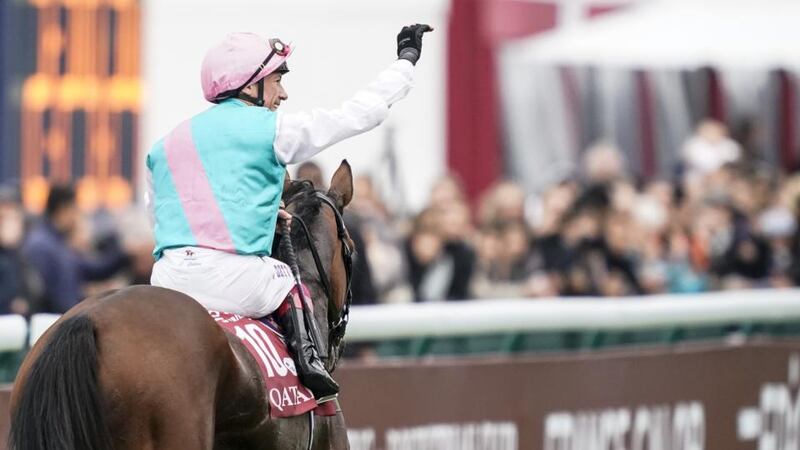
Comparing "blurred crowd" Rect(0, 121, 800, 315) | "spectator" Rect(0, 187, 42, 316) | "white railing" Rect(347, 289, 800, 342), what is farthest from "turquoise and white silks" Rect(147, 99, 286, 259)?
"spectator" Rect(0, 187, 42, 316)

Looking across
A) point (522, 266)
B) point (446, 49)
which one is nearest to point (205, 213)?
point (522, 266)

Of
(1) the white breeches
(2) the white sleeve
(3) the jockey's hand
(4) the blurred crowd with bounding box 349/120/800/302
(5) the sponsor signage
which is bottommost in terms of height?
(5) the sponsor signage

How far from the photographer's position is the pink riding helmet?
19.1 ft

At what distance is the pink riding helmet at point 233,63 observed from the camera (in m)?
5.82

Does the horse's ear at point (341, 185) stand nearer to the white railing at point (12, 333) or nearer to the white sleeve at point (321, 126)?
the white sleeve at point (321, 126)

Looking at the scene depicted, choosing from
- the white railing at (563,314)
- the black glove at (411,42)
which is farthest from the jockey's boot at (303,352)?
the white railing at (563,314)

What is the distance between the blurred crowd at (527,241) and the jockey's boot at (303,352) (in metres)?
1.79

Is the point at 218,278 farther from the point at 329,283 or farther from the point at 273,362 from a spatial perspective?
the point at 329,283

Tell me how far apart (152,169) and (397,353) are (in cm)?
297

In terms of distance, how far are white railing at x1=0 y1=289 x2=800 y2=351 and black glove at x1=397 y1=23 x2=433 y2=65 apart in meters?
1.98

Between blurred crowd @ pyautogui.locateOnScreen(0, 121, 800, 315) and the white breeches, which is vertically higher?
the white breeches

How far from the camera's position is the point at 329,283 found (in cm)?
631

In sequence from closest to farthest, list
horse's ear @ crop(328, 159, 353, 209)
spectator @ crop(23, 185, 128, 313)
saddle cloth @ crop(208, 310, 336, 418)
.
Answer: saddle cloth @ crop(208, 310, 336, 418)
horse's ear @ crop(328, 159, 353, 209)
spectator @ crop(23, 185, 128, 313)

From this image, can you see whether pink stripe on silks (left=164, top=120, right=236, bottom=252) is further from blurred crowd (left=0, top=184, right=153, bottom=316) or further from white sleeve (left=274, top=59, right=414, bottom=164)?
blurred crowd (left=0, top=184, right=153, bottom=316)
